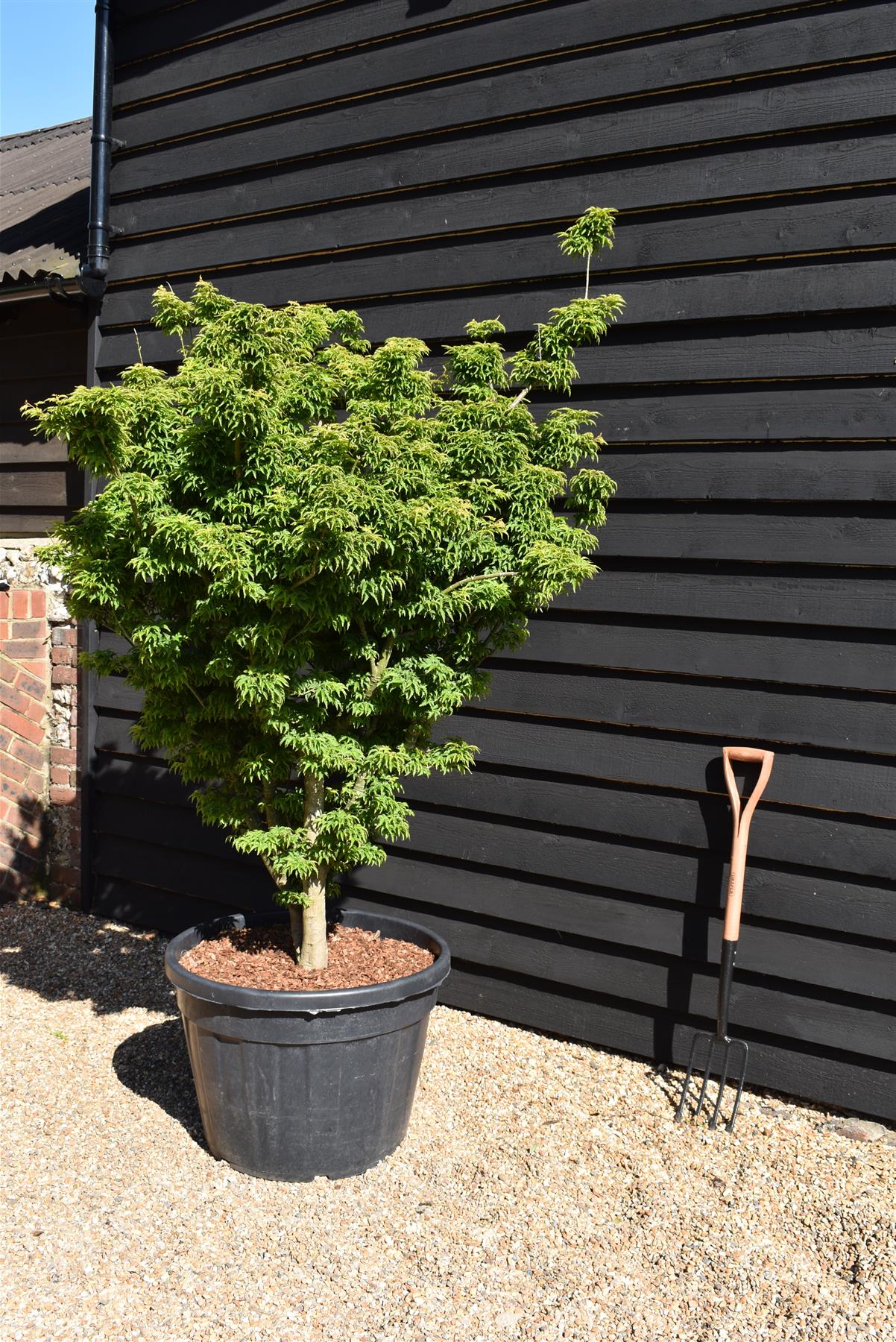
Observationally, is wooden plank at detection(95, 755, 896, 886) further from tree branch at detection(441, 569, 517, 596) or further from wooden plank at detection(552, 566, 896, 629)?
tree branch at detection(441, 569, 517, 596)

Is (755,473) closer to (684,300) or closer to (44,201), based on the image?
(684,300)

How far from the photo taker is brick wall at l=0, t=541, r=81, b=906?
527 cm

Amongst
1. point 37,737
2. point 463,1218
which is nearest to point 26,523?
point 37,737

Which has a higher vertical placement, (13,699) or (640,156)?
(640,156)

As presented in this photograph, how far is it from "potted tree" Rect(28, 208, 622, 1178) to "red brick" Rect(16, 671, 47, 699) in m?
2.06

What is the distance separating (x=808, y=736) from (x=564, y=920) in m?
1.12

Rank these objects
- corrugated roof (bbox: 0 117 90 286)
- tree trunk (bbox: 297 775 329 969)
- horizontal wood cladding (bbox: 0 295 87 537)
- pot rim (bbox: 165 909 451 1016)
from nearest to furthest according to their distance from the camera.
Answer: pot rim (bbox: 165 909 451 1016) → tree trunk (bbox: 297 775 329 969) → corrugated roof (bbox: 0 117 90 286) → horizontal wood cladding (bbox: 0 295 87 537)

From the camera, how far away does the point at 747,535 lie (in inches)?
140

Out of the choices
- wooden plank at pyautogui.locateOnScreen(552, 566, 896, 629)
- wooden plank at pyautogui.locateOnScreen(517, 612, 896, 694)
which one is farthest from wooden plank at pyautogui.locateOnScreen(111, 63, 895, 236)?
wooden plank at pyautogui.locateOnScreen(517, 612, 896, 694)

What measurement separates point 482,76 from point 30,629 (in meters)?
3.22

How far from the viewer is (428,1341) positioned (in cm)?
233

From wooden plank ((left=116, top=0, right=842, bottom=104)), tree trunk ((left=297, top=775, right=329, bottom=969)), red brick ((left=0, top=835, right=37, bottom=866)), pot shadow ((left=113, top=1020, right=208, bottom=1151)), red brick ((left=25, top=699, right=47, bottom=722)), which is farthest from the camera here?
red brick ((left=0, top=835, right=37, bottom=866))

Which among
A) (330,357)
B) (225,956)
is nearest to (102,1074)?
(225,956)

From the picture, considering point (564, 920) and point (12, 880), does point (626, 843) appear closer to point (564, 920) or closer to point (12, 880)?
point (564, 920)
